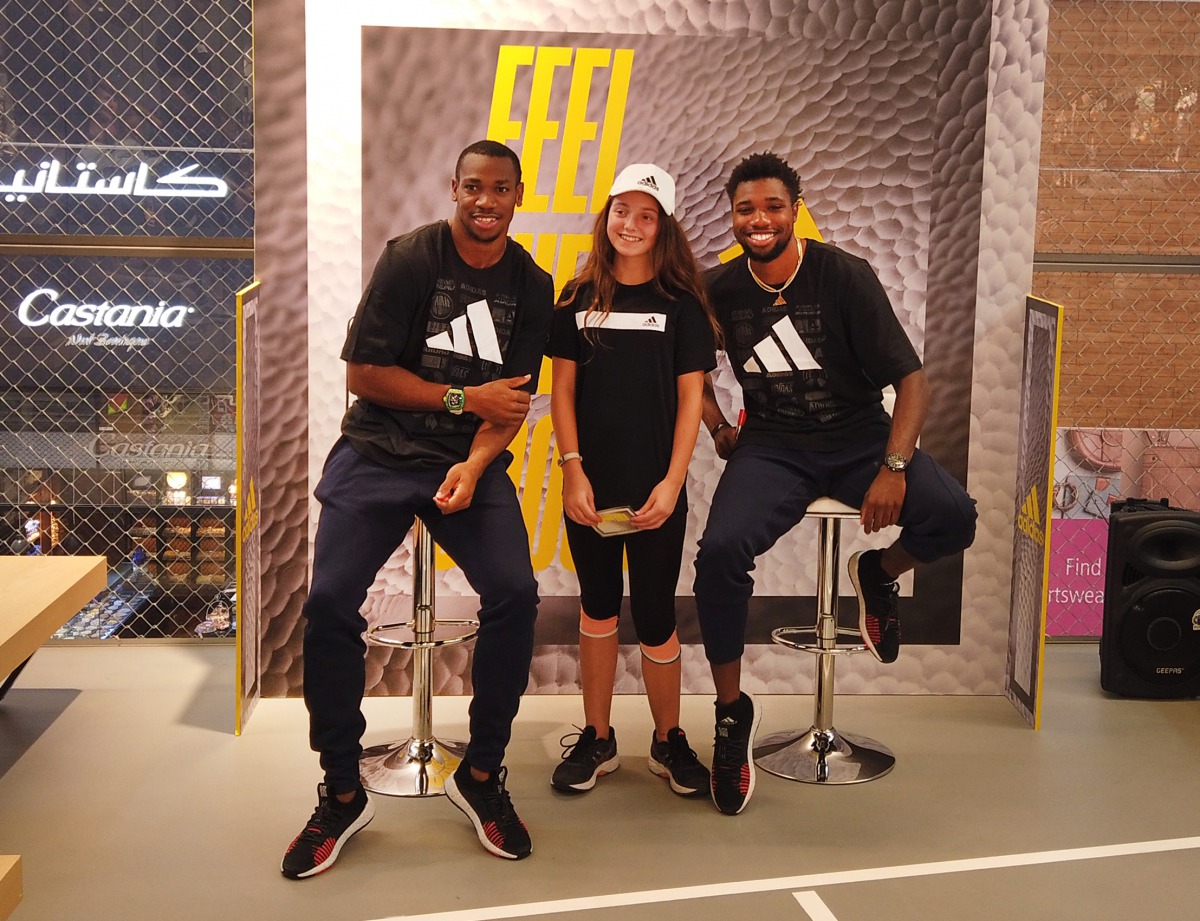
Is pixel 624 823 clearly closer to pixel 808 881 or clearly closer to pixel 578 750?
pixel 578 750

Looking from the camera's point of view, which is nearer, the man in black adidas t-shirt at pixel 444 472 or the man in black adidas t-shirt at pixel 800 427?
the man in black adidas t-shirt at pixel 444 472

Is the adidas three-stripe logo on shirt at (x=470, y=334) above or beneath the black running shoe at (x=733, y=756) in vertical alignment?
above

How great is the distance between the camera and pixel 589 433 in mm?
3043

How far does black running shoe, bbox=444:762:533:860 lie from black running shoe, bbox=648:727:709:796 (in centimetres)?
46

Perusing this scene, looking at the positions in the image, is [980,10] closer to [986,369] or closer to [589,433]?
[986,369]

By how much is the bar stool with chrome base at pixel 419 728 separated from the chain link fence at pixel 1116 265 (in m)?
2.20

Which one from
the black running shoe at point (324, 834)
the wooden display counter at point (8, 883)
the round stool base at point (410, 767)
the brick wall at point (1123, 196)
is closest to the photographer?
the wooden display counter at point (8, 883)

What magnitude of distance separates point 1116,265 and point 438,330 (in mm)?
2374

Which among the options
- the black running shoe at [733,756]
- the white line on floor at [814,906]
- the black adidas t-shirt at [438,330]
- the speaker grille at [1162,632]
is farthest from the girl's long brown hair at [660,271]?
the speaker grille at [1162,632]

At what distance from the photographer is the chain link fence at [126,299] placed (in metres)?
4.46

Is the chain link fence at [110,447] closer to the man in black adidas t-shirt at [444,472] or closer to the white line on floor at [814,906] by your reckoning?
the man in black adidas t-shirt at [444,472]

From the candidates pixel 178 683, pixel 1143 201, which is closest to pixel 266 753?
pixel 178 683

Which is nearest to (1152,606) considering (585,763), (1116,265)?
(1116,265)

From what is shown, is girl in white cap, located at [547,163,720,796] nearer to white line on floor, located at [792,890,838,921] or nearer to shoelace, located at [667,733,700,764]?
shoelace, located at [667,733,700,764]
